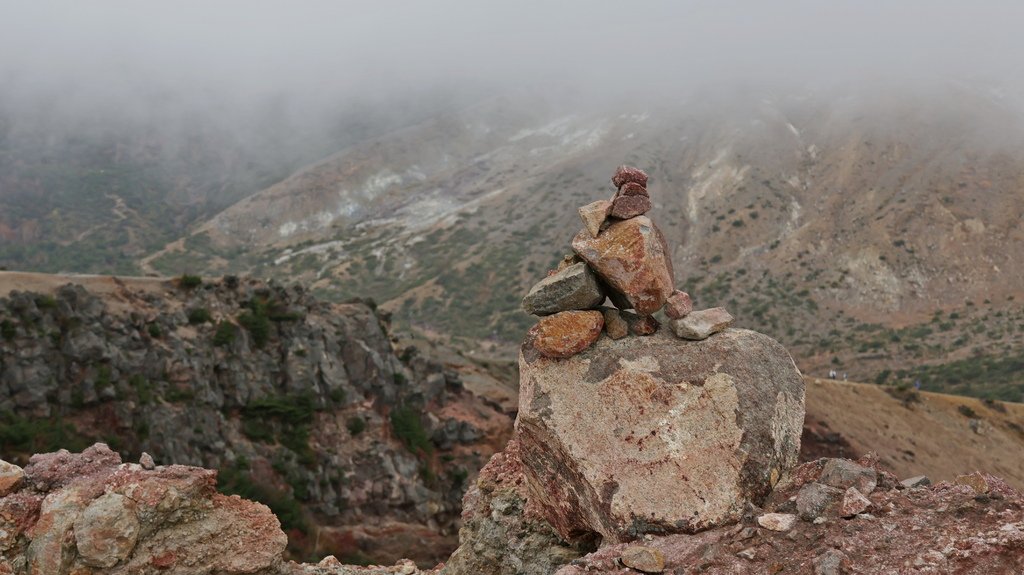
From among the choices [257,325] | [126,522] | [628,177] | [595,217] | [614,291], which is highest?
[628,177]

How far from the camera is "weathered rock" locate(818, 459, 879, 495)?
24.9ft

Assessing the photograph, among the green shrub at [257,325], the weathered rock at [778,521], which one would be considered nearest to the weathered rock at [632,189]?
the weathered rock at [778,521]

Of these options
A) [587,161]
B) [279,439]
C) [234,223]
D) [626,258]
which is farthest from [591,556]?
[234,223]

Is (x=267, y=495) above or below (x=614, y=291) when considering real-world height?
below

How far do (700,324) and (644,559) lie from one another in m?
3.52

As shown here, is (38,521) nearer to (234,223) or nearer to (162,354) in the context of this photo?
(162,354)

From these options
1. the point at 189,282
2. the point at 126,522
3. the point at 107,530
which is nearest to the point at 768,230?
the point at 189,282

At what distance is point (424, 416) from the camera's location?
43875 millimetres

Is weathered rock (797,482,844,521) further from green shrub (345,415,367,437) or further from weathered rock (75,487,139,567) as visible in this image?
green shrub (345,415,367,437)

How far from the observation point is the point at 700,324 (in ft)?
30.5

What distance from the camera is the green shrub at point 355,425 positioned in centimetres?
3891

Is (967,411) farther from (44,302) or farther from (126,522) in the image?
(44,302)

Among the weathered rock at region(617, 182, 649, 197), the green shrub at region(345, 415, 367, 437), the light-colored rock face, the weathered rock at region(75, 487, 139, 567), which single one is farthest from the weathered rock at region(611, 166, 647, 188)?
the green shrub at region(345, 415, 367, 437)

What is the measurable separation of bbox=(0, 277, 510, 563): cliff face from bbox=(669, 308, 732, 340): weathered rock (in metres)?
26.2
